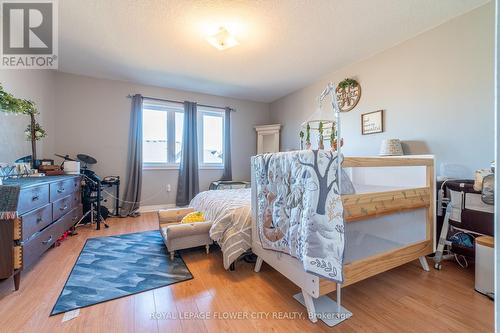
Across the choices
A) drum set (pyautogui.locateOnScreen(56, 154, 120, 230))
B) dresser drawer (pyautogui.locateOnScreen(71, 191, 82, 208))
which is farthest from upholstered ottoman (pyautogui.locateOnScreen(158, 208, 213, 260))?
drum set (pyautogui.locateOnScreen(56, 154, 120, 230))

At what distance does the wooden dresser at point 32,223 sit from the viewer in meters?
1.51

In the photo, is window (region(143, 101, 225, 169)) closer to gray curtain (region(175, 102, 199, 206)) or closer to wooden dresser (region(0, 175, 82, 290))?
gray curtain (region(175, 102, 199, 206))

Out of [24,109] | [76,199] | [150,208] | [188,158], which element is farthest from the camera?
[188,158]

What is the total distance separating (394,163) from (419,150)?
4.18 ft

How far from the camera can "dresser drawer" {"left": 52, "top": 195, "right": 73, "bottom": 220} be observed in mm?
2205

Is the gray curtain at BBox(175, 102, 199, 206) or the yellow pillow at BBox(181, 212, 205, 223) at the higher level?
the gray curtain at BBox(175, 102, 199, 206)

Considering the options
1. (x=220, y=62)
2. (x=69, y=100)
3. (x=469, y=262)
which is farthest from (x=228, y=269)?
(x=69, y=100)

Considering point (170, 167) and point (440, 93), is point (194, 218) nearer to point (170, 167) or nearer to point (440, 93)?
point (170, 167)

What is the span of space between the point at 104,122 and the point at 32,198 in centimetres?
254

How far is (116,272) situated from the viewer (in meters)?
1.88

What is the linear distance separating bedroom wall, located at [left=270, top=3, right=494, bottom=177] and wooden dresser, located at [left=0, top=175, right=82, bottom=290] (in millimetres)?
3776

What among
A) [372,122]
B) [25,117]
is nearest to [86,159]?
[25,117]

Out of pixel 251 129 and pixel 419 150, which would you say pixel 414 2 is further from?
pixel 251 129

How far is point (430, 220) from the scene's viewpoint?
1.88 metres
